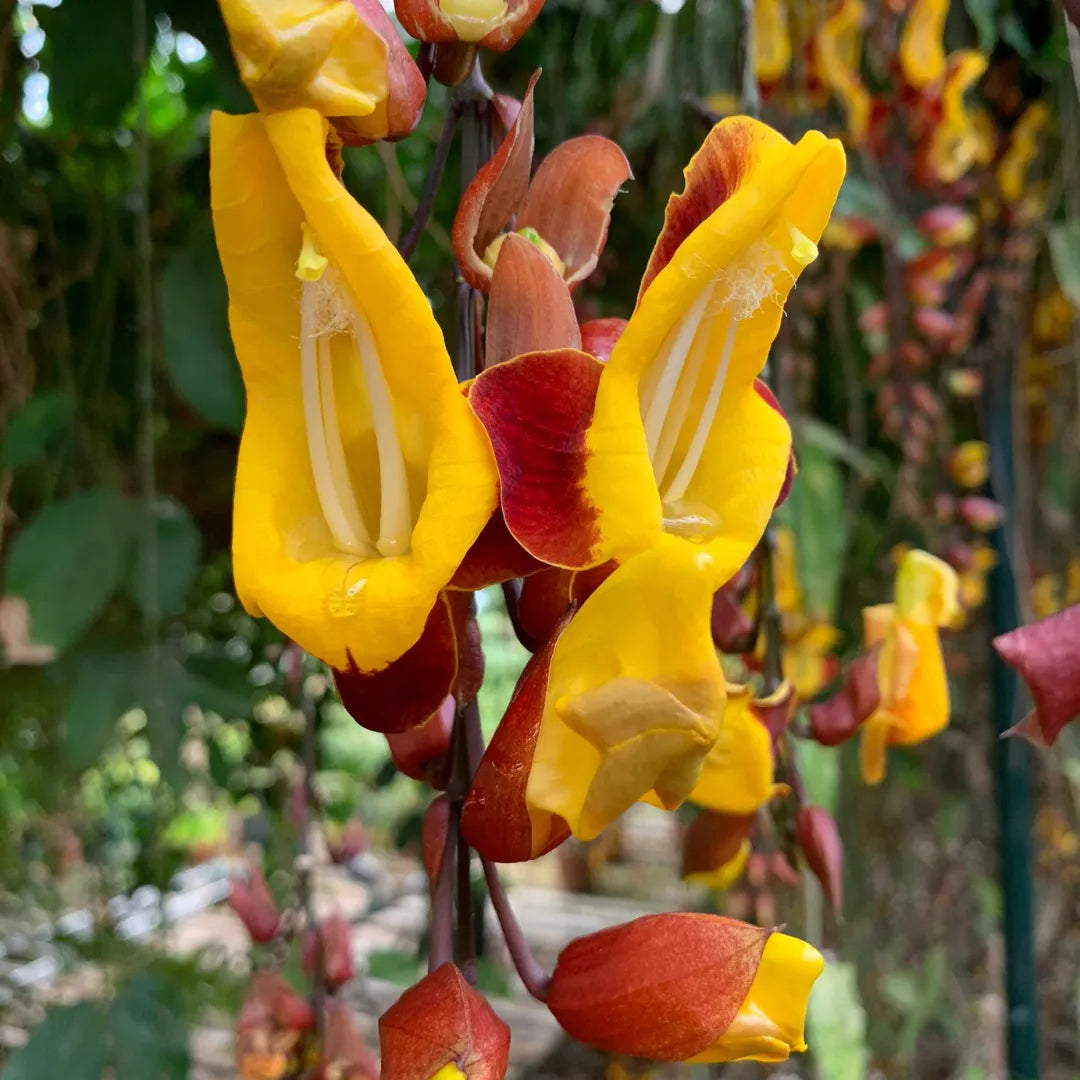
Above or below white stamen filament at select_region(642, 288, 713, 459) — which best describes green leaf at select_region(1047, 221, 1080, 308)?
above

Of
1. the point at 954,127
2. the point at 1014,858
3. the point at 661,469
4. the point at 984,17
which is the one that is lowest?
the point at 1014,858

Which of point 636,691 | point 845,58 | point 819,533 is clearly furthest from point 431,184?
point 845,58

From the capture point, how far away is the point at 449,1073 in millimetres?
239

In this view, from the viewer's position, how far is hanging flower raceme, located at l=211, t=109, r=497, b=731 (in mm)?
226

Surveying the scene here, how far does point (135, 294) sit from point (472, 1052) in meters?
0.90

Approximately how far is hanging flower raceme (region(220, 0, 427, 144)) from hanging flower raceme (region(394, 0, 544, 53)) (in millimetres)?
21

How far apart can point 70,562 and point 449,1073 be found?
0.54 m

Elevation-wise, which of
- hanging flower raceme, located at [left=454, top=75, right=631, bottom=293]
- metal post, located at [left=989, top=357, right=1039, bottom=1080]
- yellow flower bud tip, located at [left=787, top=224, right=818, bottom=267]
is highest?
hanging flower raceme, located at [left=454, top=75, right=631, bottom=293]

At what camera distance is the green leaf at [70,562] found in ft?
2.17

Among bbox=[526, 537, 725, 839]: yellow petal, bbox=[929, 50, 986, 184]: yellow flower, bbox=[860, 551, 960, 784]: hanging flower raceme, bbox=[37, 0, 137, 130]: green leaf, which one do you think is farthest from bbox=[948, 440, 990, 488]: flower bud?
bbox=[526, 537, 725, 839]: yellow petal

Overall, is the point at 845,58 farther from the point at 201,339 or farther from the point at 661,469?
the point at 661,469

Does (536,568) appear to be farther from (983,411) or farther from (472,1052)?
(983,411)

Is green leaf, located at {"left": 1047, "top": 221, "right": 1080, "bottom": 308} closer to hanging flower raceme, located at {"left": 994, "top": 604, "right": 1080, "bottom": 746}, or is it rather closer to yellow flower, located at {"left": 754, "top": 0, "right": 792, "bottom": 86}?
yellow flower, located at {"left": 754, "top": 0, "right": 792, "bottom": 86}

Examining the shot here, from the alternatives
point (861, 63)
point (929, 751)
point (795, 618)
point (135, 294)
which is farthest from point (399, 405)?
point (929, 751)
